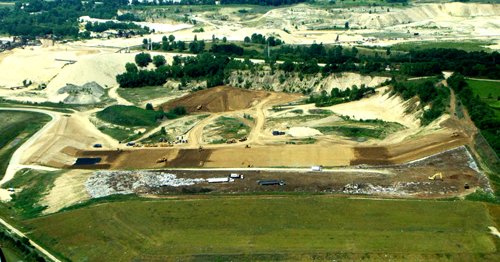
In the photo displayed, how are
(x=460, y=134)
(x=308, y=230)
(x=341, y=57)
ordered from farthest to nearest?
(x=341, y=57)
(x=460, y=134)
(x=308, y=230)

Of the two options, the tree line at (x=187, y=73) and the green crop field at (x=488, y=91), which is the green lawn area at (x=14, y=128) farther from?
the green crop field at (x=488, y=91)

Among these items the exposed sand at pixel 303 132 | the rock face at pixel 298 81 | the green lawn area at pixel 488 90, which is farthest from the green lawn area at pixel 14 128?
the green lawn area at pixel 488 90

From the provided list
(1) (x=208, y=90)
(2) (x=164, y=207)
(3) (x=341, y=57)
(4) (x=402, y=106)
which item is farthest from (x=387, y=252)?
(3) (x=341, y=57)

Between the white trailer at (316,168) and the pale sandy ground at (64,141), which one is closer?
the white trailer at (316,168)

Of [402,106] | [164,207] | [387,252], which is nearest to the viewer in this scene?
[387,252]

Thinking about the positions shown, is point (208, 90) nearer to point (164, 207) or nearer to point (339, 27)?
point (164, 207)
